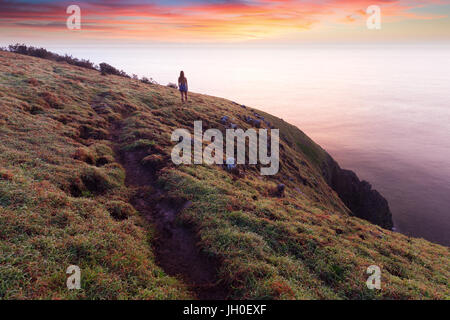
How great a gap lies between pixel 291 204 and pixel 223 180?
248 inches

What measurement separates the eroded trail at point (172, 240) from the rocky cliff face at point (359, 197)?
58.0 m

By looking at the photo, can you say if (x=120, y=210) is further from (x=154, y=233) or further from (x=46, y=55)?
(x=46, y=55)

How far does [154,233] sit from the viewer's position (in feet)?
43.9

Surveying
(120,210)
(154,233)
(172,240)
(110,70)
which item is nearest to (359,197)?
(172,240)

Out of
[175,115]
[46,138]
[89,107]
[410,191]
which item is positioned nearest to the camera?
[46,138]

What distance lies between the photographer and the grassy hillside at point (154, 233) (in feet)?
30.3

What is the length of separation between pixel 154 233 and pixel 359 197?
70058mm

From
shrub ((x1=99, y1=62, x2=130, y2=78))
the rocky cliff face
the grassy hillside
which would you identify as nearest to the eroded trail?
the grassy hillside

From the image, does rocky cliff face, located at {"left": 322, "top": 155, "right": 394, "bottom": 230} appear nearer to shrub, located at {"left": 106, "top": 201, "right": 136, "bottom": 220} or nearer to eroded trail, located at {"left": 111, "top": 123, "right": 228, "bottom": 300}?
eroded trail, located at {"left": 111, "top": 123, "right": 228, "bottom": 300}

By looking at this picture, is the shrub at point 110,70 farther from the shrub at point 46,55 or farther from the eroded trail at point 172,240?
the eroded trail at point 172,240

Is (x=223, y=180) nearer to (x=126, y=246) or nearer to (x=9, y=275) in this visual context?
(x=126, y=246)

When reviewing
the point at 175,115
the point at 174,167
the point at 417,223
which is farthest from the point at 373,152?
the point at 174,167

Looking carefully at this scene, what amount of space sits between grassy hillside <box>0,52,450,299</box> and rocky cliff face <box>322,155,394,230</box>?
1868 inches

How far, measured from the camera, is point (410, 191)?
106375 mm
